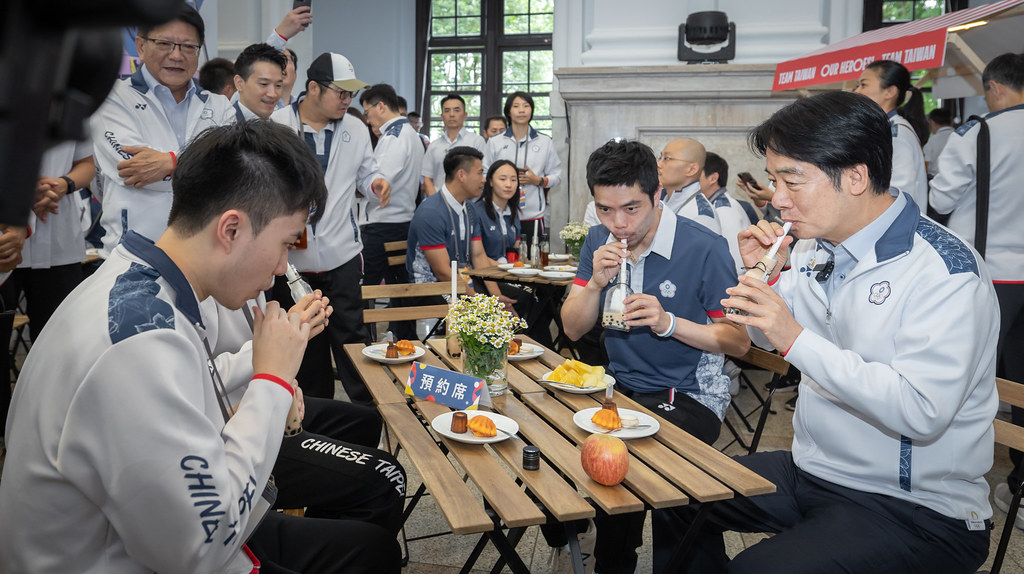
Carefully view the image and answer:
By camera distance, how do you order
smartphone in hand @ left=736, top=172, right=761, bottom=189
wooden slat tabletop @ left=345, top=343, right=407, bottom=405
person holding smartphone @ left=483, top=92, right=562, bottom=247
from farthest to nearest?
person holding smartphone @ left=483, top=92, right=562, bottom=247, smartphone in hand @ left=736, top=172, right=761, bottom=189, wooden slat tabletop @ left=345, top=343, right=407, bottom=405

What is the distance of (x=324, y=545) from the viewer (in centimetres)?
173

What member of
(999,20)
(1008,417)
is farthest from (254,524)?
(999,20)

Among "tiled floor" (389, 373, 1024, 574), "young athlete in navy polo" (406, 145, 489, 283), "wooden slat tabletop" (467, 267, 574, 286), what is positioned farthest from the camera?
"young athlete in navy polo" (406, 145, 489, 283)

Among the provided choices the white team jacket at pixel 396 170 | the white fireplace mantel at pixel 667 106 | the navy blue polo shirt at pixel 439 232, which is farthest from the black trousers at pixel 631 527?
the white fireplace mantel at pixel 667 106

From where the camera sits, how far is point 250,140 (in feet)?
4.52

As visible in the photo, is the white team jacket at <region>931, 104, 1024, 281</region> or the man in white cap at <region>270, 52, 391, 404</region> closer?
the white team jacket at <region>931, 104, 1024, 281</region>

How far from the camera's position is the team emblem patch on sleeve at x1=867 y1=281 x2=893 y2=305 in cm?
172

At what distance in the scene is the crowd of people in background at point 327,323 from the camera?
117cm

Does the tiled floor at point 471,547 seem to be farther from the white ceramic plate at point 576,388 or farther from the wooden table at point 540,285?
the wooden table at point 540,285

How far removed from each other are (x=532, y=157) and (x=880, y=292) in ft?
19.3

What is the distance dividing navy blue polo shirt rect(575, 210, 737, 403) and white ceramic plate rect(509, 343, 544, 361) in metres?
0.27

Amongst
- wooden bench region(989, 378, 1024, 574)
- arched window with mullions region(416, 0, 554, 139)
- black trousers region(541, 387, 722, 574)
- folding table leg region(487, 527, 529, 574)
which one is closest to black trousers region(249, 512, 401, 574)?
folding table leg region(487, 527, 529, 574)

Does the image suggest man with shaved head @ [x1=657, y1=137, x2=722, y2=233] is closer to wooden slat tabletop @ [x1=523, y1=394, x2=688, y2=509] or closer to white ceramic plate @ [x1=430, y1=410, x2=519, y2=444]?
wooden slat tabletop @ [x1=523, y1=394, x2=688, y2=509]

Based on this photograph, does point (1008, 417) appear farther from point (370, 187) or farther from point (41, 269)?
point (41, 269)
